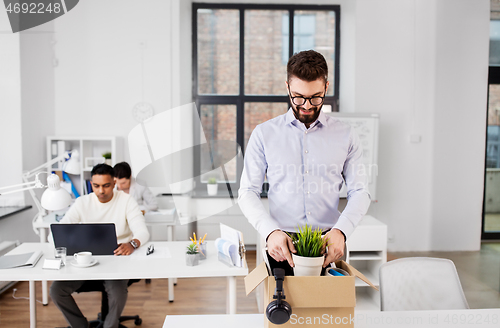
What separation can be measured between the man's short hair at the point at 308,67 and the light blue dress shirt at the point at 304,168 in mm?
241

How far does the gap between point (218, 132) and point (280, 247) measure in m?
4.19

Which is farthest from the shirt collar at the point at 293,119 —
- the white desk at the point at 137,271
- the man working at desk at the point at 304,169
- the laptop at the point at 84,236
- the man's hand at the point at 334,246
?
the laptop at the point at 84,236

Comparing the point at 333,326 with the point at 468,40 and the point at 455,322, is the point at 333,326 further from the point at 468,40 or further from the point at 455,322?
the point at 468,40

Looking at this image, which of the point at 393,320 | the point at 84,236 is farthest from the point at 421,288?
the point at 84,236

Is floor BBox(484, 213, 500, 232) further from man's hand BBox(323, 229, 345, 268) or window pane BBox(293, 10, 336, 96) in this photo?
man's hand BBox(323, 229, 345, 268)

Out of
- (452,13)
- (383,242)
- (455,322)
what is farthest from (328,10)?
(455,322)

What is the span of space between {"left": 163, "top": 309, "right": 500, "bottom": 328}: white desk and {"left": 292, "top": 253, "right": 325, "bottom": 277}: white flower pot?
12.5 inches

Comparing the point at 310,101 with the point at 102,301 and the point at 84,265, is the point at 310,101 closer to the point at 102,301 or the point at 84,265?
the point at 84,265

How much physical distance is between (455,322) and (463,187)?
3.90 m

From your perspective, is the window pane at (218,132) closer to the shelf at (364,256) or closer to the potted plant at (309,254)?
the shelf at (364,256)

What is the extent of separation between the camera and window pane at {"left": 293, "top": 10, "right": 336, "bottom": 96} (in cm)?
522

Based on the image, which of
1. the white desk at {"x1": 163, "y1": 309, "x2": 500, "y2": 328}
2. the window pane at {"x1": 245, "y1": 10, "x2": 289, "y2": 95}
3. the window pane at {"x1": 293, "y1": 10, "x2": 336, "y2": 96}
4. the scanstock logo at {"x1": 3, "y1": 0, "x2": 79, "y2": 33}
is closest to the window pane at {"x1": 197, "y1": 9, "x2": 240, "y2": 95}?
the window pane at {"x1": 245, "y1": 10, "x2": 289, "y2": 95}

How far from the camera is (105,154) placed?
14.8 feet

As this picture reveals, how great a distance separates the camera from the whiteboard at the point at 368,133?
436cm
